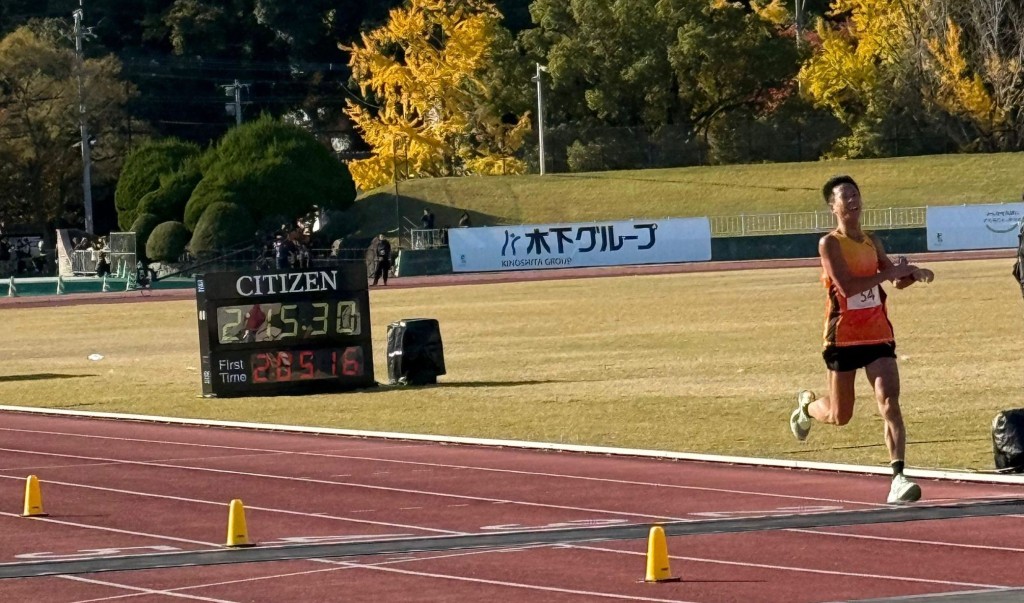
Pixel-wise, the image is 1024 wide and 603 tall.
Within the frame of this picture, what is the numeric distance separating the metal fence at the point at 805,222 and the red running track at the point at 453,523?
48.8 m

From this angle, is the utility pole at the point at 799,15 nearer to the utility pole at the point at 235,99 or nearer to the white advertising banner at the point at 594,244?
the utility pole at the point at 235,99

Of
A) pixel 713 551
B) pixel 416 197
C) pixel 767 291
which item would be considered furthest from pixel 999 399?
pixel 416 197

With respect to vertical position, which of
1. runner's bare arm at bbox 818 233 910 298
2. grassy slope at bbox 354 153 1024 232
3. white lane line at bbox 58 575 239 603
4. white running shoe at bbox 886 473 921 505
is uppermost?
grassy slope at bbox 354 153 1024 232

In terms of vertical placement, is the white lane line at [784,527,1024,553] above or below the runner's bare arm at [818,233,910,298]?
below

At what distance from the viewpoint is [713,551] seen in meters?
10.6

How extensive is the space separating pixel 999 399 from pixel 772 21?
7884 centimetres

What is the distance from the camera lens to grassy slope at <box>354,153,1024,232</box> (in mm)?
78250

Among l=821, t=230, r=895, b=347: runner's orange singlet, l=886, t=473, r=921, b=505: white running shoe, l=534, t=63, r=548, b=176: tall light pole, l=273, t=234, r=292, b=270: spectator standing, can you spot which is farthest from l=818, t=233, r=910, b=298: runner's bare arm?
l=534, t=63, r=548, b=176: tall light pole

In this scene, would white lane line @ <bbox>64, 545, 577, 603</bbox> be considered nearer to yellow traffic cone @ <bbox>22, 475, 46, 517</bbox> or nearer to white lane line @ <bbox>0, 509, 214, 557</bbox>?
white lane line @ <bbox>0, 509, 214, 557</bbox>

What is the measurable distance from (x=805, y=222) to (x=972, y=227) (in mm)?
6612

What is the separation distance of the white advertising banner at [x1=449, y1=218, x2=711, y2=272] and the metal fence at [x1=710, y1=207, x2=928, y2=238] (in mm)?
1423

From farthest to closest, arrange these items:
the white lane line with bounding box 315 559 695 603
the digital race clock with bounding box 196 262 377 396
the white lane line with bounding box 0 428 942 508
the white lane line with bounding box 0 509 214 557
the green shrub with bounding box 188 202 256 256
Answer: the green shrub with bounding box 188 202 256 256, the digital race clock with bounding box 196 262 377 396, the white lane line with bounding box 0 428 942 508, the white lane line with bounding box 0 509 214 557, the white lane line with bounding box 315 559 695 603

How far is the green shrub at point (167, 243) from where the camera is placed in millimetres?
76062

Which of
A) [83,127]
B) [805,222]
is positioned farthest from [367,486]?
[83,127]
